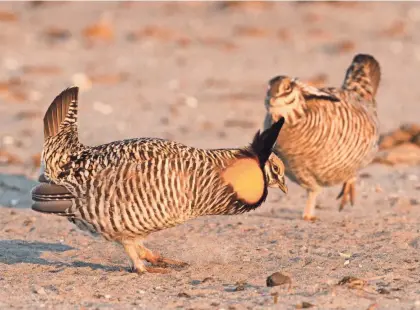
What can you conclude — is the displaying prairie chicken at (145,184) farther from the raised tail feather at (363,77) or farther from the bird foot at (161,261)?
the raised tail feather at (363,77)

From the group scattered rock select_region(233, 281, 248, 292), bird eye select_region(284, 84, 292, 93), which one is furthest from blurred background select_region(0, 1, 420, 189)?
scattered rock select_region(233, 281, 248, 292)

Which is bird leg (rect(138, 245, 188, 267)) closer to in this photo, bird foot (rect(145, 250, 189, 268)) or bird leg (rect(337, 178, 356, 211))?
bird foot (rect(145, 250, 189, 268))

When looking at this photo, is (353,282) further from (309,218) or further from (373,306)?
(309,218)

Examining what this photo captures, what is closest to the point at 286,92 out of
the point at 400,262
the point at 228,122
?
the point at 400,262

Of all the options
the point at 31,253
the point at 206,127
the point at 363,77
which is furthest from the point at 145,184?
the point at 206,127

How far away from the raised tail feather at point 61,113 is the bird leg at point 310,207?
195 centimetres

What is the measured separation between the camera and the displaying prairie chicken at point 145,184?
5.81 m

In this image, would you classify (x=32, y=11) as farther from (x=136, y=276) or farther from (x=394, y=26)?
(x=136, y=276)

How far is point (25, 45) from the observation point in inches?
639

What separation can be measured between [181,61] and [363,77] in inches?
272

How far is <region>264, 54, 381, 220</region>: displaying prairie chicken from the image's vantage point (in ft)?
24.6

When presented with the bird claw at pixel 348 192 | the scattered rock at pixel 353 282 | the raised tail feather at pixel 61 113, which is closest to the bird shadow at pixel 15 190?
the raised tail feather at pixel 61 113

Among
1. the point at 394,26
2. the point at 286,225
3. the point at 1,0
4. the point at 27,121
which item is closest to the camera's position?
the point at 286,225

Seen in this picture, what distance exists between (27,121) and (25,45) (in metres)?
4.94
